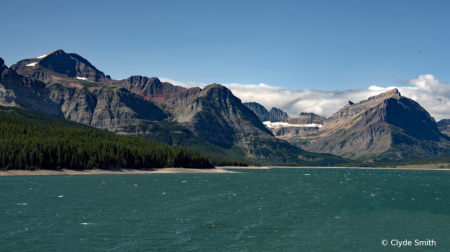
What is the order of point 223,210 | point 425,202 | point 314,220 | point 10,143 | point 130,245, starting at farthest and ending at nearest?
point 10,143
point 425,202
point 223,210
point 314,220
point 130,245

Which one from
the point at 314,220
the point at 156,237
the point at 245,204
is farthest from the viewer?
the point at 245,204

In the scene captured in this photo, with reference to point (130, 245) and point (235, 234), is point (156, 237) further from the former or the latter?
point (235, 234)

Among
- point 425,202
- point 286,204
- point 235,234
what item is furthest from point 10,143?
point 425,202

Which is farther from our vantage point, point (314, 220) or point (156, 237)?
point (314, 220)

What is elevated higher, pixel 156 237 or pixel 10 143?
pixel 10 143

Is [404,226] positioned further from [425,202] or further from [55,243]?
[55,243]

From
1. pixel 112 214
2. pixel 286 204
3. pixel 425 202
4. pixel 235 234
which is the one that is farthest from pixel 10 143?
pixel 425 202

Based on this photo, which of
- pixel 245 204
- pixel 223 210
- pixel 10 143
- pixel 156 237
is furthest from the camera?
Result: pixel 10 143

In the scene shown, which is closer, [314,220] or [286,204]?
[314,220]

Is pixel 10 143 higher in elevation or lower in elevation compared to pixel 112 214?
higher

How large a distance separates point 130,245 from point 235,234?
601 inches

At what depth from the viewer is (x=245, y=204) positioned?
84.2 metres

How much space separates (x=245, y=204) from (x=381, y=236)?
36.5m

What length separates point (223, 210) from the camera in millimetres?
74688
